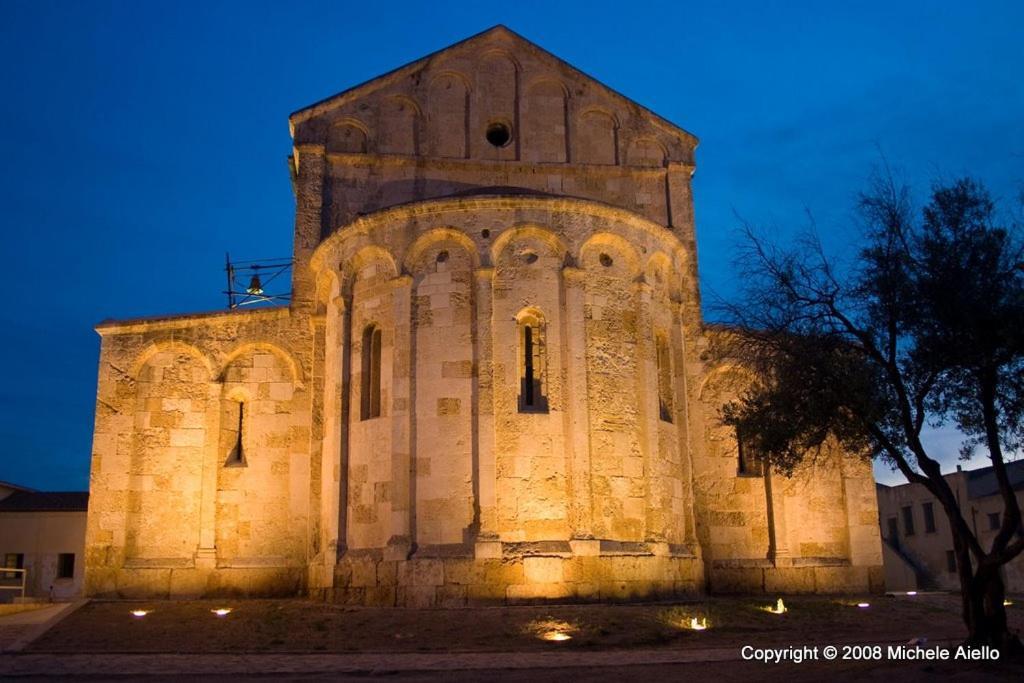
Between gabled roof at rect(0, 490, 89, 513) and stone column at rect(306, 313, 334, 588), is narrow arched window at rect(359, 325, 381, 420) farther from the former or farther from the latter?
gabled roof at rect(0, 490, 89, 513)

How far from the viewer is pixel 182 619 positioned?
634 inches

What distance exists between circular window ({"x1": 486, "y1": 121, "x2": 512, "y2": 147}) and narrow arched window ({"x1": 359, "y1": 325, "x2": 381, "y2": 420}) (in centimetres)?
579

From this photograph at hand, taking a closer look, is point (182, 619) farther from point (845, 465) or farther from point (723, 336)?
point (845, 465)

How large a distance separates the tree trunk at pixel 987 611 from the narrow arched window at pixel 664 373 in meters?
7.71

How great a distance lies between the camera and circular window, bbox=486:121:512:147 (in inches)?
862

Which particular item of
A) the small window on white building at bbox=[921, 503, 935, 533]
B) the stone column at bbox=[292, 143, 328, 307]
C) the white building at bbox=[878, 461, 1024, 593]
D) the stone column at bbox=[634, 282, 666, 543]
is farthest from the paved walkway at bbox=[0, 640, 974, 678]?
the small window on white building at bbox=[921, 503, 935, 533]

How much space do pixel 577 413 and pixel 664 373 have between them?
3067mm

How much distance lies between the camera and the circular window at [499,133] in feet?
71.9

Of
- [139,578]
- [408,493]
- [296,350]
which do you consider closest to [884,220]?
[408,493]

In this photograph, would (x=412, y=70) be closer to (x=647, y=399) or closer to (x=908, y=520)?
(x=647, y=399)

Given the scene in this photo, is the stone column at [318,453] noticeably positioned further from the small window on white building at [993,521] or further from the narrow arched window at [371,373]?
the small window on white building at [993,521]

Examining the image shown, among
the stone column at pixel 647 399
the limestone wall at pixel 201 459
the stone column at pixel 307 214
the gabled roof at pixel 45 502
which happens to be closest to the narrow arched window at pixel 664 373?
the stone column at pixel 647 399

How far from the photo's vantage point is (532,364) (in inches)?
693

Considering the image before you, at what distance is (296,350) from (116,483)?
174 inches
